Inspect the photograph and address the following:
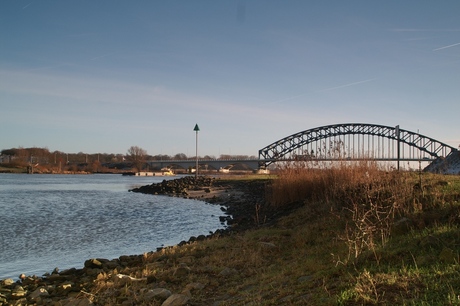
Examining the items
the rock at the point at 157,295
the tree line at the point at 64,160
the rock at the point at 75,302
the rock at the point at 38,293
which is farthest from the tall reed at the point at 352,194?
the tree line at the point at 64,160

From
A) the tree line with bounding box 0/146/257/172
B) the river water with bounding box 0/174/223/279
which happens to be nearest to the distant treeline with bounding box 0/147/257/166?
the tree line with bounding box 0/146/257/172

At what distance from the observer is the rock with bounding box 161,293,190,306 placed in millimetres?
6746

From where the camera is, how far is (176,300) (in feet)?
22.3

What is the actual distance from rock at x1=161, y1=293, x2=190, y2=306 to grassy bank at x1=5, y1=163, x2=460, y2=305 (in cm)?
7

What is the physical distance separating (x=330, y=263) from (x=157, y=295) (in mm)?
3130

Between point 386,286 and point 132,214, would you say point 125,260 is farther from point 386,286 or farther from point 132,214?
point 132,214

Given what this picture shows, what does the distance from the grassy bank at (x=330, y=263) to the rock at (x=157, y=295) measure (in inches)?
1.5

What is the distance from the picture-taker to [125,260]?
1140cm

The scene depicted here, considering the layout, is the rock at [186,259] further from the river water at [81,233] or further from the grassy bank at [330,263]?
the river water at [81,233]

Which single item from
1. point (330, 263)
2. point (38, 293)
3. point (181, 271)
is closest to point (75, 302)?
point (38, 293)

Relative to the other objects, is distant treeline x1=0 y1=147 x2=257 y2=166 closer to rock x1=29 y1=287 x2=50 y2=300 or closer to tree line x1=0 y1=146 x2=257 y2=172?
tree line x1=0 y1=146 x2=257 y2=172

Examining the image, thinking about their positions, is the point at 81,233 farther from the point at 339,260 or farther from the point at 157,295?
the point at 339,260

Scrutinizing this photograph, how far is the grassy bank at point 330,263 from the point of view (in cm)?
546

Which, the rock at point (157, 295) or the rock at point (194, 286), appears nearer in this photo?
the rock at point (157, 295)
